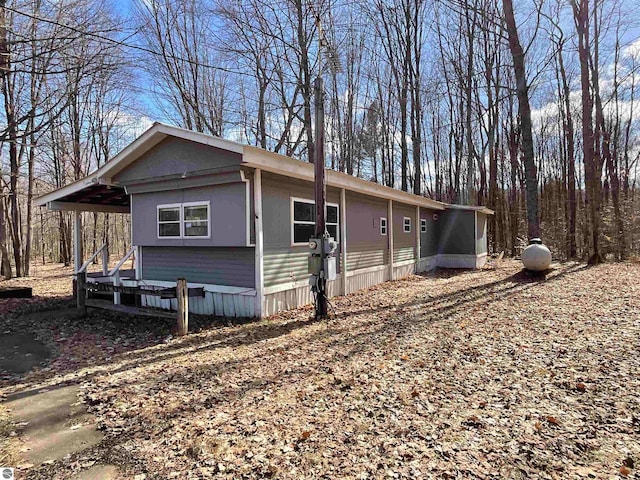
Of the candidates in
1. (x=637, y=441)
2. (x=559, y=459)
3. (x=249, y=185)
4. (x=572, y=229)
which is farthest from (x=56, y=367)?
(x=572, y=229)

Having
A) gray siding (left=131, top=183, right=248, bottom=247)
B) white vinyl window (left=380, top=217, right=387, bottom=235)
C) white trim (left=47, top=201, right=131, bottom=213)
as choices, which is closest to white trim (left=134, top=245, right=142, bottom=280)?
gray siding (left=131, top=183, right=248, bottom=247)

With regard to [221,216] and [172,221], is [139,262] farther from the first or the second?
[221,216]

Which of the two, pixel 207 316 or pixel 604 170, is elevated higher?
A: pixel 604 170

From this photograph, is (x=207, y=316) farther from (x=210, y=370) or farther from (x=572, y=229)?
(x=572, y=229)

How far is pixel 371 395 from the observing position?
11.6ft

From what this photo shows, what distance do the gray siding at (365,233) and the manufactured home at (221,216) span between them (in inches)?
2.1

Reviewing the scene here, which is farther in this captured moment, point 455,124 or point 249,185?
point 455,124

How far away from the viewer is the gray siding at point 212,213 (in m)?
6.48

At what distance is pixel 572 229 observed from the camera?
17.3 m

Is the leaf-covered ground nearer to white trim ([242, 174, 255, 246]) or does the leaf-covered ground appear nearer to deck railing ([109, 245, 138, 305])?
deck railing ([109, 245, 138, 305])

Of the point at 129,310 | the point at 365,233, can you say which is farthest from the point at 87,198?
the point at 365,233

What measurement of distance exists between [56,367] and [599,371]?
6.36 m

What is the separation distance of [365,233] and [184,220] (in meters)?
4.89

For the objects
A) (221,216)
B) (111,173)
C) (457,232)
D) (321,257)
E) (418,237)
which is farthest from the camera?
(457,232)
